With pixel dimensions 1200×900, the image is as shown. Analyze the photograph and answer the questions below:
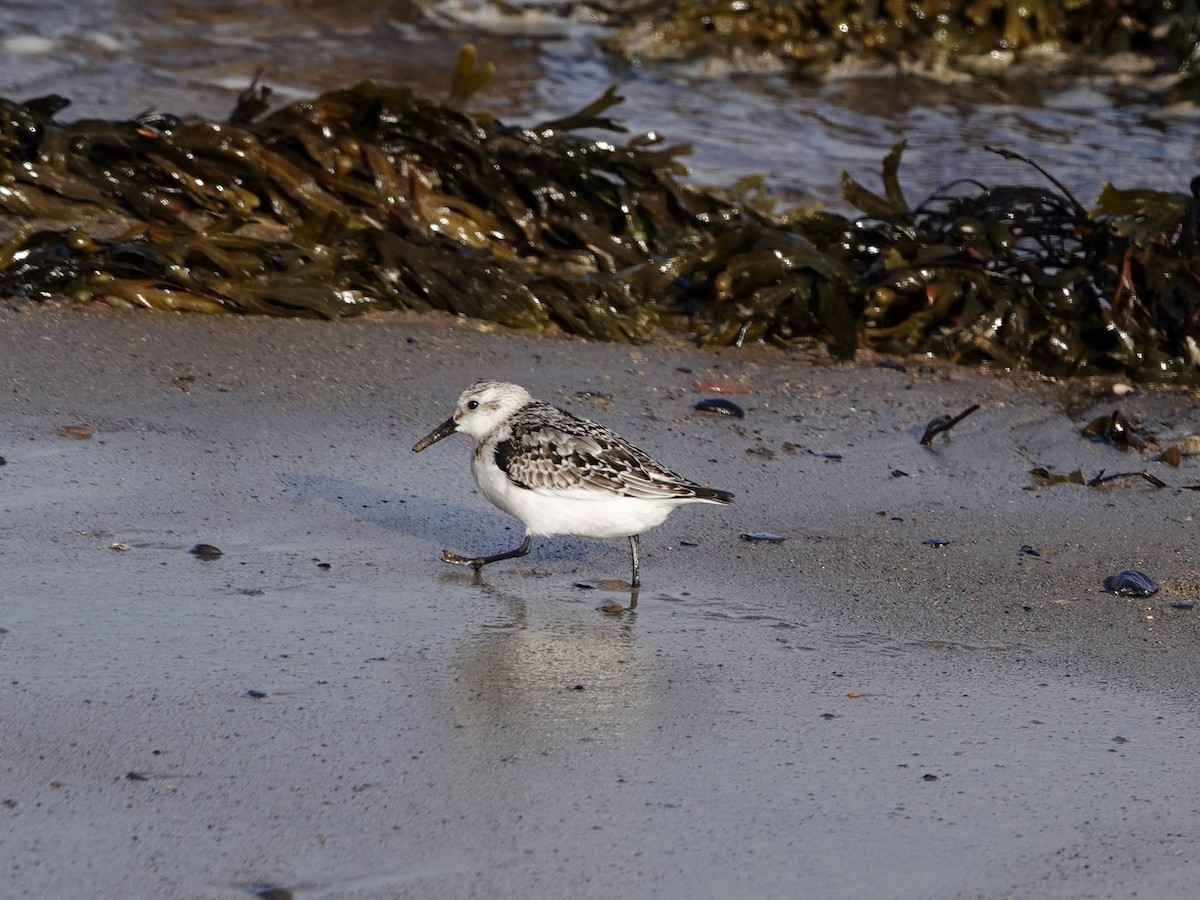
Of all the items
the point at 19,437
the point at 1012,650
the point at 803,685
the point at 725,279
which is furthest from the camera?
the point at 725,279

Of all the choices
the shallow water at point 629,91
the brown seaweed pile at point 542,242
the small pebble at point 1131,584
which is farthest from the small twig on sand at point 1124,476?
the shallow water at point 629,91

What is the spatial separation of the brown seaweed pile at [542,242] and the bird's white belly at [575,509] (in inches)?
83.0

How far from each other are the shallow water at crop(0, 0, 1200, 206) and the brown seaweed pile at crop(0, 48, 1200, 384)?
2.35m

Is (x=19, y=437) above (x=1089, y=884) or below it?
below

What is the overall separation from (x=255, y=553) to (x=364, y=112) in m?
3.55

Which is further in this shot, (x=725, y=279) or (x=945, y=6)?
(x=945, y=6)

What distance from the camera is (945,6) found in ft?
41.7

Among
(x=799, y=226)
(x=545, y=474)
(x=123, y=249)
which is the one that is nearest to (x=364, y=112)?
(x=123, y=249)

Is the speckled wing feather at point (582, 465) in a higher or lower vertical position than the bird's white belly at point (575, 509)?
higher

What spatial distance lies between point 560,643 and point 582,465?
64 cm

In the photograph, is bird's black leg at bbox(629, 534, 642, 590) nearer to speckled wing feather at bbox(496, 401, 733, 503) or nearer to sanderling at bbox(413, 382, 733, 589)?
sanderling at bbox(413, 382, 733, 589)

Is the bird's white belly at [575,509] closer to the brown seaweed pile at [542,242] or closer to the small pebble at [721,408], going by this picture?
the small pebble at [721,408]

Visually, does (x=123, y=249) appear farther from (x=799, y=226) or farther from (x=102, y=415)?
(x=799, y=226)

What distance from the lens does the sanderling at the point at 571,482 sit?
4.32 meters
